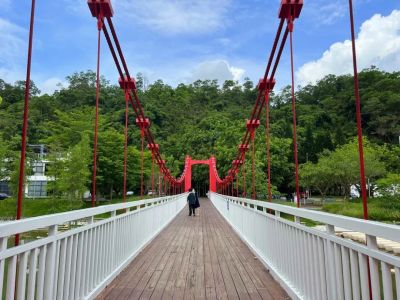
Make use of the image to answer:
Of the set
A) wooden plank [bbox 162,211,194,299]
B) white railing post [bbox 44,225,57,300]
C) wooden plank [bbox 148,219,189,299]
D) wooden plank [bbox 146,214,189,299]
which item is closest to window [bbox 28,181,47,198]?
wooden plank [bbox 162,211,194,299]

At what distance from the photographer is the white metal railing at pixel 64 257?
59.7 inches

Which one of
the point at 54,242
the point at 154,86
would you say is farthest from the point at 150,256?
the point at 154,86

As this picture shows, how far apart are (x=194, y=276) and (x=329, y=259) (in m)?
1.94

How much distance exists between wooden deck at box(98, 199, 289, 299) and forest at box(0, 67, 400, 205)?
2064 cm

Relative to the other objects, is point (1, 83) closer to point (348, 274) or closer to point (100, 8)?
point (100, 8)

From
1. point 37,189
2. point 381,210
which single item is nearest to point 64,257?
point 381,210

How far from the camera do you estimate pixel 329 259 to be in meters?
2.01

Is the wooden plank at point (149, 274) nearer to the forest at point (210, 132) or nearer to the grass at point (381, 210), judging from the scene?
the grass at point (381, 210)

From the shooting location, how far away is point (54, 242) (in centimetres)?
196

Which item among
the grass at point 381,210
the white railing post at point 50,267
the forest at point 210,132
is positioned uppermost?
the forest at point 210,132

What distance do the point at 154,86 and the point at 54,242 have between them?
65.9 metres

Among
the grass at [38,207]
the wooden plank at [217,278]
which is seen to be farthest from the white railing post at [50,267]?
the grass at [38,207]

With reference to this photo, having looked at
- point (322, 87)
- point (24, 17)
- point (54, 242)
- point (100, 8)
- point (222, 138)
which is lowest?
point (54, 242)

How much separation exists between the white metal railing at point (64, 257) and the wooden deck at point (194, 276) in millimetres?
219
